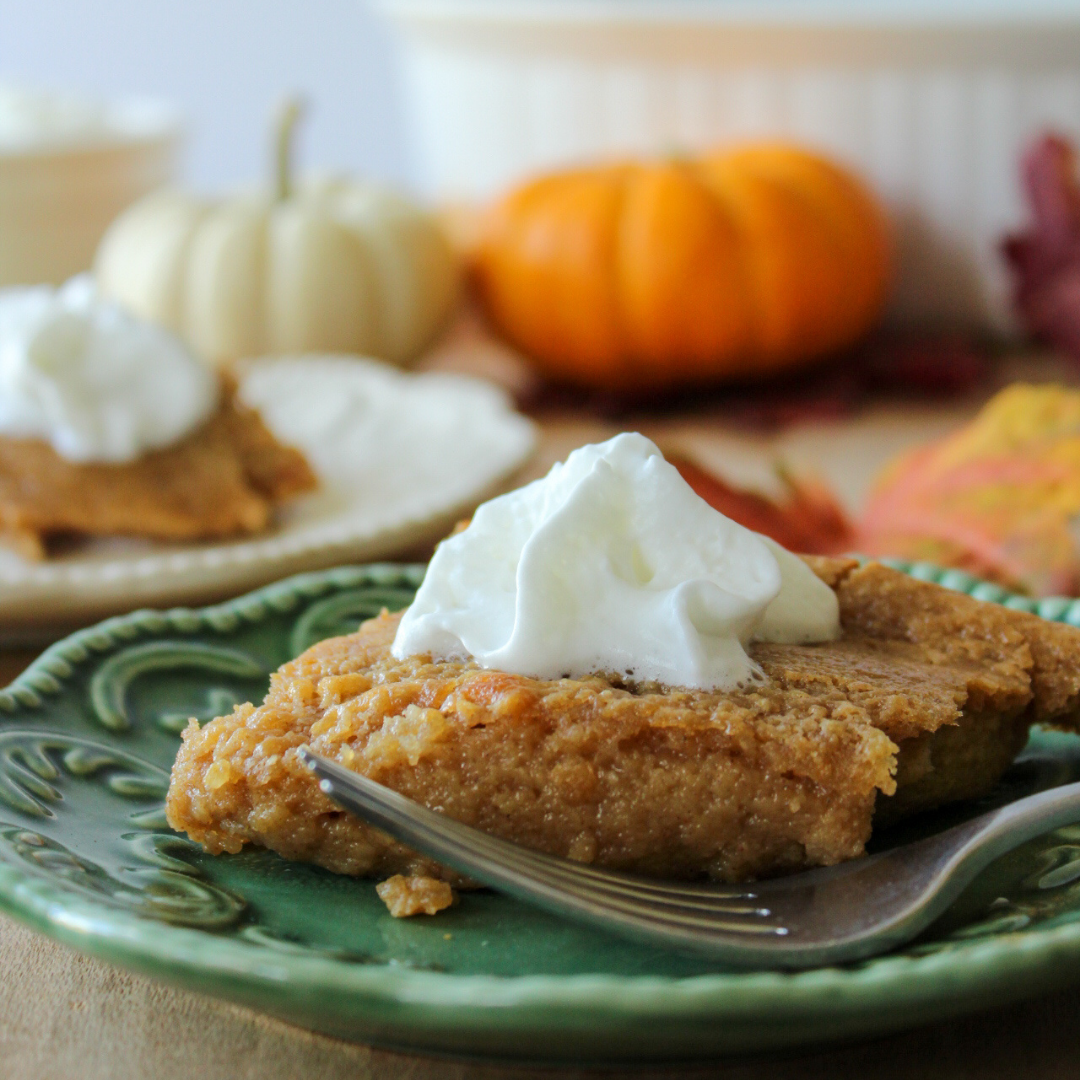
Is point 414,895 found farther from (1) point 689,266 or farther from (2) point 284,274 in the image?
(2) point 284,274

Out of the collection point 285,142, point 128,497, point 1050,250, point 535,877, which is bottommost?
point 1050,250

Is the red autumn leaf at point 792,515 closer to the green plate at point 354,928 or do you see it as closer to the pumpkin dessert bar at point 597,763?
the green plate at point 354,928

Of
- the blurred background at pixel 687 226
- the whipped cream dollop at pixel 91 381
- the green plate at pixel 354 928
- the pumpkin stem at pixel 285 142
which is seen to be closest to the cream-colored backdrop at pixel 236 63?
the blurred background at pixel 687 226

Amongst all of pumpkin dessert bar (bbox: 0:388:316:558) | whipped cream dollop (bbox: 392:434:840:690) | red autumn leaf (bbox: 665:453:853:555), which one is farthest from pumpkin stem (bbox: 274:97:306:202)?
whipped cream dollop (bbox: 392:434:840:690)

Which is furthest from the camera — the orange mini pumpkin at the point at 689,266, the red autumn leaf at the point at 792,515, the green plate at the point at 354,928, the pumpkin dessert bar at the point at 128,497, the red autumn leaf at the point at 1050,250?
the orange mini pumpkin at the point at 689,266

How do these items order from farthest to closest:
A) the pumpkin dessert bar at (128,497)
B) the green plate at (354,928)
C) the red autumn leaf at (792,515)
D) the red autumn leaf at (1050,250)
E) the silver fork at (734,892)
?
the red autumn leaf at (1050,250), the pumpkin dessert bar at (128,497), the red autumn leaf at (792,515), the silver fork at (734,892), the green plate at (354,928)

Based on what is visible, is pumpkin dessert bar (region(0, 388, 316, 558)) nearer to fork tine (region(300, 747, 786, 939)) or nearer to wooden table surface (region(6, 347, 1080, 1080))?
wooden table surface (region(6, 347, 1080, 1080))

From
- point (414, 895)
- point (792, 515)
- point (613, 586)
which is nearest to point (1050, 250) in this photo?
point (792, 515)
